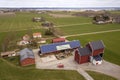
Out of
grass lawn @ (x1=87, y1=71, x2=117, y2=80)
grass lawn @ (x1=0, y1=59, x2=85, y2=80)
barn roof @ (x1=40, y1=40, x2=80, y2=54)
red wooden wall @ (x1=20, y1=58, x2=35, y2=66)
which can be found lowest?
grass lawn @ (x1=0, y1=59, x2=85, y2=80)

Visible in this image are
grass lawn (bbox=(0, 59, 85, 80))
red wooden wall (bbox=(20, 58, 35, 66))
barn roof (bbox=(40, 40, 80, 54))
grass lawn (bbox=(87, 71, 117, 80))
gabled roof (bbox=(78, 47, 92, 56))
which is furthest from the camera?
barn roof (bbox=(40, 40, 80, 54))

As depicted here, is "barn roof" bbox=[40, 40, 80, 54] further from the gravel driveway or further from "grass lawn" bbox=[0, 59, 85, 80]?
"grass lawn" bbox=[0, 59, 85, 80]

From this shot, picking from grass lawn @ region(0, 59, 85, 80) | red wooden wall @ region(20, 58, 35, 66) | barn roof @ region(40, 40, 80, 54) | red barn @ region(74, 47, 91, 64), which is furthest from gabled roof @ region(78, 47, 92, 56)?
red wooden wall @ region(20, 58, 35, 66)

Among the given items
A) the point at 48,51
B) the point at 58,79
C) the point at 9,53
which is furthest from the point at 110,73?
the point at 9,53

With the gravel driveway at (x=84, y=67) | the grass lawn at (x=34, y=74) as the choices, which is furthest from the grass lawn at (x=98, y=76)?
the grass lawn at (x=34, y=74)

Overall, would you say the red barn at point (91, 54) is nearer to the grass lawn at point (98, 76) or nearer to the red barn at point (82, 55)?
the red barn at point (82, 55)

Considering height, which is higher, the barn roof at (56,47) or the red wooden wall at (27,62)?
the barn roof at (56,47)

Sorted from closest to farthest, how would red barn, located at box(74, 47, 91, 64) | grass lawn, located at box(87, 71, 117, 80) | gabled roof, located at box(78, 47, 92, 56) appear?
grass lawn, located at box(87, 71, 117, 80)
red barn, located at box(74, 47, 91, 64)
gabled roof, located at box(78, 47, 92, 56)
